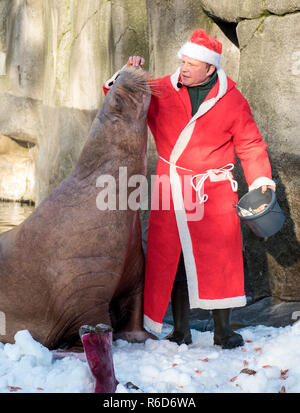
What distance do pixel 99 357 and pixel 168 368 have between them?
1.29 ft

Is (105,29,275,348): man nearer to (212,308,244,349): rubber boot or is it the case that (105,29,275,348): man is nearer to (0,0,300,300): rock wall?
(212,308,244,349): rubber boot

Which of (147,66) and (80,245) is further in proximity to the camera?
(147,66)

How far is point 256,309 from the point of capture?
3736 millimetres

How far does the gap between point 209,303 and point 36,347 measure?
92 centimetres

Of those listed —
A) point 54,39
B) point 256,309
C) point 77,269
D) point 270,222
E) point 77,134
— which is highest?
point 54,39

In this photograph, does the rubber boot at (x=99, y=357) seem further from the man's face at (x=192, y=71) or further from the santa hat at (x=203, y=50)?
the santa hat at (x=203, y=50)

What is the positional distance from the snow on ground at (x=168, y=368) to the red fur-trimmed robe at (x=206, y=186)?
275mm

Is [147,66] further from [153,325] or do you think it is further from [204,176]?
[153,325]

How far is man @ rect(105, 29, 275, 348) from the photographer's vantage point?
2928 mm

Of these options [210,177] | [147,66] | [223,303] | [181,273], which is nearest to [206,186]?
[210,177]

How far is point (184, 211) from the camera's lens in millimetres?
2982

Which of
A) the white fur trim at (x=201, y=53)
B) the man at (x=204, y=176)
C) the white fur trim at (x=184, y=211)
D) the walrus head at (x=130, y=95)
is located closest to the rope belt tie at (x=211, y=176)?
the man at (x=204, y=176)
